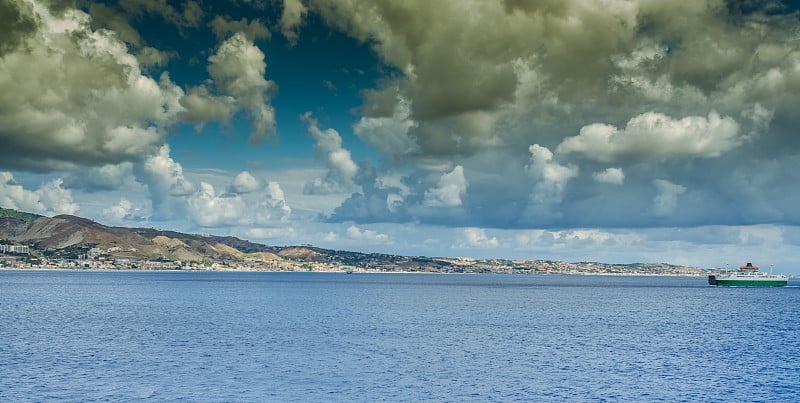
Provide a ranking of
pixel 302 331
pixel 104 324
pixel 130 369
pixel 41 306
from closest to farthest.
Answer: pixel 130 369 < pixel 302 331 < pixel 104 324 < pixel 41 306

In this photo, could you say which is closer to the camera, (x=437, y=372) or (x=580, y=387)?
(x=580, y=387)

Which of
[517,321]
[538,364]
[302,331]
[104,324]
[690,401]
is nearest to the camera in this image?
[690,401]

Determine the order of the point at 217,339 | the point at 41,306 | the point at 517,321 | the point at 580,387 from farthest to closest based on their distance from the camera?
the point at 41,306
the point at 517,321
the point at 217,339
the point at 580,387

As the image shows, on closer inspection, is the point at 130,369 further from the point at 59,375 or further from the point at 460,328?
the point at 460,328

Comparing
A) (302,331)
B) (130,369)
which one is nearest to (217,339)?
(302,331)

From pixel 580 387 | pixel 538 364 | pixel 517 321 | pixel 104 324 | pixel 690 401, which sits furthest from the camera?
pixel 517 321

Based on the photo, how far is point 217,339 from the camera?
378ft

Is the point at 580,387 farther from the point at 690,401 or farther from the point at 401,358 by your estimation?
the point at 401,358

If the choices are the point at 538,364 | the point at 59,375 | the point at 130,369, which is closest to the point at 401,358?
the point at 538,364

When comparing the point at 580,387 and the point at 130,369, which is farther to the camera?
the point at 130,369

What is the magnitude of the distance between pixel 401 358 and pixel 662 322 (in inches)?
3536

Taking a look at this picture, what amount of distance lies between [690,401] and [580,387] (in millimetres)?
11914

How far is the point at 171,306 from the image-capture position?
198 metres

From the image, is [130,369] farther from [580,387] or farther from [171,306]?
[171,306]
